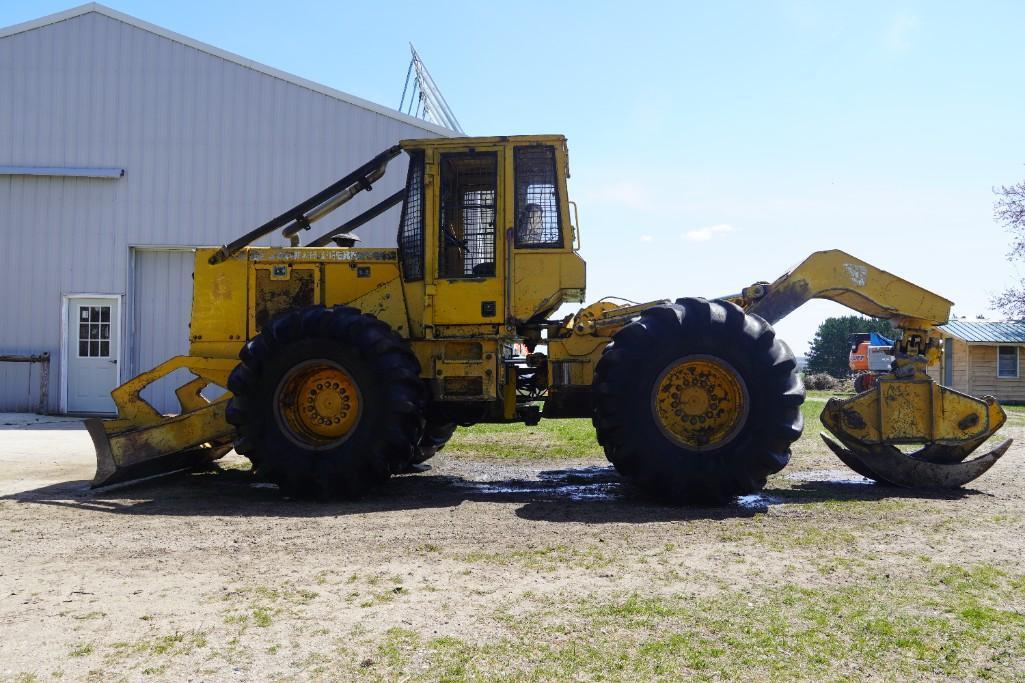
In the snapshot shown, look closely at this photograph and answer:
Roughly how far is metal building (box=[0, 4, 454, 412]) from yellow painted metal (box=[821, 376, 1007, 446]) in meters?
10.9

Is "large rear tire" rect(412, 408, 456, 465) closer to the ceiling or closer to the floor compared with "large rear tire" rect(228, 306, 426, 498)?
closer to the floor

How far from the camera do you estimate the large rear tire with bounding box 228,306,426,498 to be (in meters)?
7.32

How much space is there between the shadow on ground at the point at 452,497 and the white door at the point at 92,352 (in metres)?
8.80

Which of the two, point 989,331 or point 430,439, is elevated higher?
point 989,331

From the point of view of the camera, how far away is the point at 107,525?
20.4 feet

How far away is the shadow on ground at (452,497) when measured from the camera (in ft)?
22.1

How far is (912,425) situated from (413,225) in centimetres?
494

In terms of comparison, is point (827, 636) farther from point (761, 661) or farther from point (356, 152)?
point (356, 152)

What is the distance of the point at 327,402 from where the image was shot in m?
7.72

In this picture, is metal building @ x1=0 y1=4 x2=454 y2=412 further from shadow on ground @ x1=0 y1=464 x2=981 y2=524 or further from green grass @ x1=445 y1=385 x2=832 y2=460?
shadow on ground @ x1=0 y1=464 x2=981 y2=524

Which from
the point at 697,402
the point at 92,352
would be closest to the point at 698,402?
the point at 697,402

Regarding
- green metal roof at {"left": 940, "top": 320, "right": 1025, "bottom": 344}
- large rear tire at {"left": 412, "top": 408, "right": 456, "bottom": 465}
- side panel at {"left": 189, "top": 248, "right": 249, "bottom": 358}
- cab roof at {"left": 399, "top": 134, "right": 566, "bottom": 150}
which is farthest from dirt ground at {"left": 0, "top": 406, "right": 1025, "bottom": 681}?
green metal roof at {"left": 940, "top": 320, "right": 1025, "bottom": 344}

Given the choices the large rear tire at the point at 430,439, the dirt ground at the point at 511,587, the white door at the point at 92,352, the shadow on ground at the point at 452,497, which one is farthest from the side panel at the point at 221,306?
the white door at the point at 92,352

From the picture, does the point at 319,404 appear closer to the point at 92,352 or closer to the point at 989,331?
the point at 92,352
